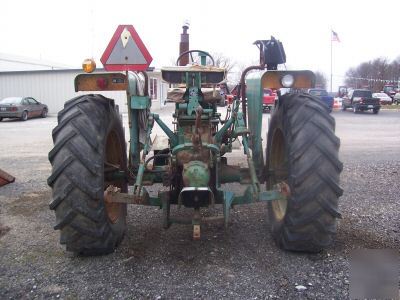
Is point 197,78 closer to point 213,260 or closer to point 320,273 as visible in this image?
point 213,260

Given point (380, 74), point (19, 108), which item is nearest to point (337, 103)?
point (19, 108)

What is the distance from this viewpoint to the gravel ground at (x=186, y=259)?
131 inches

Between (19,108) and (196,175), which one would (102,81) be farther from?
(19,108)

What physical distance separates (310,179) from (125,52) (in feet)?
7.18

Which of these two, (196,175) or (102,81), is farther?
(102,81)

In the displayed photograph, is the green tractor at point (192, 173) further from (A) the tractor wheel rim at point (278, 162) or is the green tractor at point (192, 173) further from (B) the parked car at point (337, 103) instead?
(B) the parked car at point (337, 103)

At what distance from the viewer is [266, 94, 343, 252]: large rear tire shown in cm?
360

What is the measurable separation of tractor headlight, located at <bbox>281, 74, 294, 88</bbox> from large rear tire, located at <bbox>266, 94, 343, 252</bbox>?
0.24 meters

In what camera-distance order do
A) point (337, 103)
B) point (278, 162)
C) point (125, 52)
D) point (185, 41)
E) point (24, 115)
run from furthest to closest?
point (337, 103) → point (24, 115) → point (185, 41) → point (278, 162) → point (125, 52)

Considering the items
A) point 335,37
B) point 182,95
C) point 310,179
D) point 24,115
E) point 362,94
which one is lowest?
point 24,115

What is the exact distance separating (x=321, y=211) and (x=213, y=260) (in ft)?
3.54

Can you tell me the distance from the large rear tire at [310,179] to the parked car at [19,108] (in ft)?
76.9

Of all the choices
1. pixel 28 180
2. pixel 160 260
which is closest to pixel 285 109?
pixel 160 260

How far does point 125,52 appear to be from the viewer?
4199 mm
